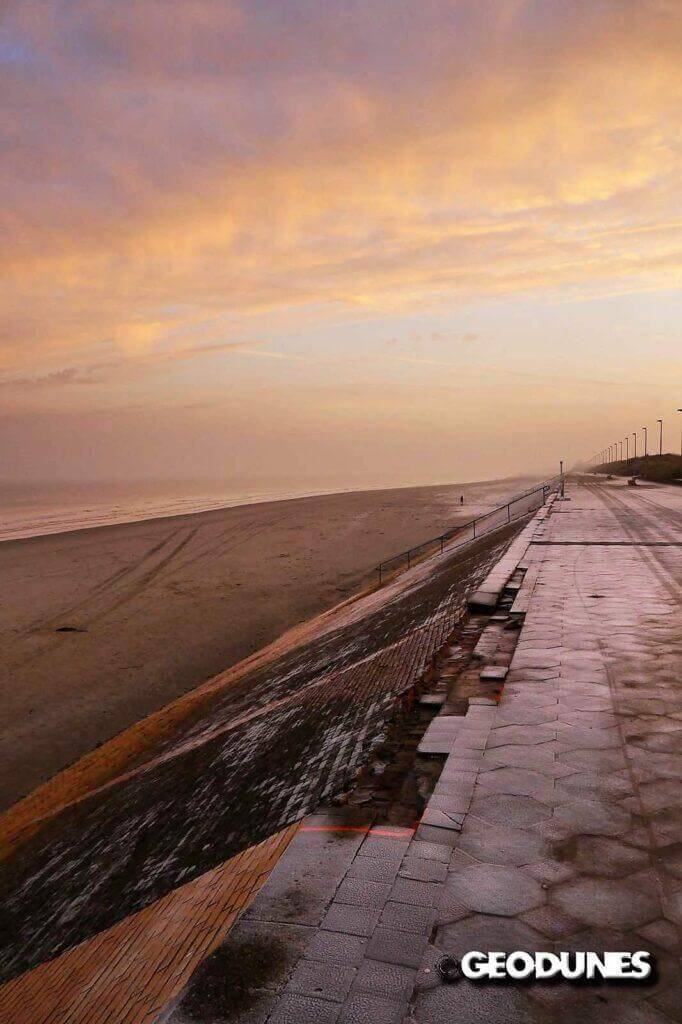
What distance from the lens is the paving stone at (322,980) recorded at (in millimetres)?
2520

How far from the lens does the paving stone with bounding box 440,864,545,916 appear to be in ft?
9.68

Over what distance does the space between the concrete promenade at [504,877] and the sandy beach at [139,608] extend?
806cm

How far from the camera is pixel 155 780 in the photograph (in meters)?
7.79

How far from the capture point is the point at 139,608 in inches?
835

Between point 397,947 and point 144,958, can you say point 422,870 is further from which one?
point 144,958

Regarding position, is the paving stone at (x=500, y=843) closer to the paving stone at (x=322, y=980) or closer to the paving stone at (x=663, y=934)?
the paving stone at (x=663, y=934)

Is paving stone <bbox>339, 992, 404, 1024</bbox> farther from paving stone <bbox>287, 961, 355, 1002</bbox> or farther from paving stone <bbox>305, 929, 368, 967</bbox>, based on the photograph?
paving stone <bbox>305, 929, 368, 967</bbox>

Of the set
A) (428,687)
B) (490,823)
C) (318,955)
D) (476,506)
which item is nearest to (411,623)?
(428,687)

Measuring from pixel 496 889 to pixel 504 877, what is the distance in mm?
110

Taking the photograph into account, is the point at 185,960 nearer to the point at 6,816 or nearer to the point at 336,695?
the point at 336,695

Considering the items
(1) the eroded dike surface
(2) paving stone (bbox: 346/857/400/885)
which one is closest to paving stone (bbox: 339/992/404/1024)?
(2) paving stone (bbox: 346/857/400/885)

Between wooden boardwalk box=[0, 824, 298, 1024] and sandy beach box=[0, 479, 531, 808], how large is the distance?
227 inches

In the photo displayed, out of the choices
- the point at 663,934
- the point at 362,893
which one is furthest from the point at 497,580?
the point at 663,934

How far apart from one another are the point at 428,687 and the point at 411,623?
Result: 4636 mm
